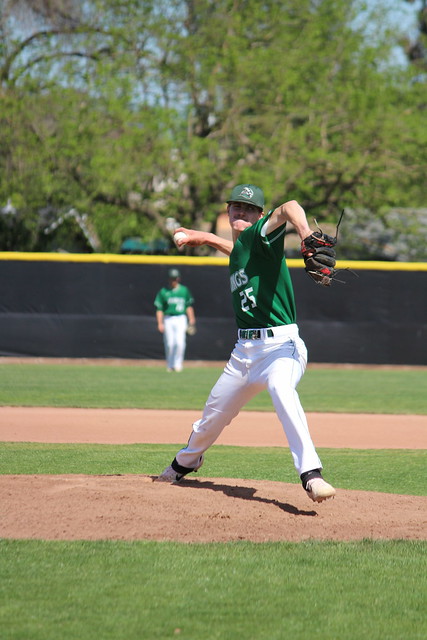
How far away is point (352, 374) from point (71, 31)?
11.9 metres

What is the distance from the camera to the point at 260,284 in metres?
5.36

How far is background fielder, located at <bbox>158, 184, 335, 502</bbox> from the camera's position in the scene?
17.0 feet

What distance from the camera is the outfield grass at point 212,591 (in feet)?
11.3

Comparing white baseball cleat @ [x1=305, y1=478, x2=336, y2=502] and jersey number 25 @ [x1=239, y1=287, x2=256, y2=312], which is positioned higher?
jersey number 25 @ [x1=239, y1=287, x2=256, y2=312]

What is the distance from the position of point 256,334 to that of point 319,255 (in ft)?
2.90

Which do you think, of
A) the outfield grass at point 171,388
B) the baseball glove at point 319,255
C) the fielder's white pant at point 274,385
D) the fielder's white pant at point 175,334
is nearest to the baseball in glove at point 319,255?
the baseball glove at point 319,255

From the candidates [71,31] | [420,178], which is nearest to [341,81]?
[420,178]

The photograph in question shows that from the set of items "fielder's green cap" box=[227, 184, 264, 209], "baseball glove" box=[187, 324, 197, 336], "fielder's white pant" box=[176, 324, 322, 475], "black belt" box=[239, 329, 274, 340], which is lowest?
"baseball glove" box=[187, 324, 197, 336]

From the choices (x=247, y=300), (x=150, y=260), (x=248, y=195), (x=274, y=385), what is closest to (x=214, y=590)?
(x=274, y=385)

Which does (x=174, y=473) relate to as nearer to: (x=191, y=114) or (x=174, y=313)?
(x=174, y=313)

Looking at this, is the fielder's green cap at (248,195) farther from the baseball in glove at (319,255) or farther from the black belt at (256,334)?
the baseball in glove at (319,255)

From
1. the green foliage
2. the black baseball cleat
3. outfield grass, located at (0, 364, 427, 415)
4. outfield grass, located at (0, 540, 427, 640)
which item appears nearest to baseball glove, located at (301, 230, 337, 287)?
outfield grass, located at (0, 540, 427, 640)

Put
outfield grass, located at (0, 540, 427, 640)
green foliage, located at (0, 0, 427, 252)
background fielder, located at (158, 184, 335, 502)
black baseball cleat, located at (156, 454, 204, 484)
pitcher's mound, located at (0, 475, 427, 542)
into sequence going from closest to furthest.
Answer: outfield grass, located at (0, 540, 427, 640)
pitcher's mound, located at (0, 475, 427, 542)
background fielder, located at (158, 184, 335, 502)
black baseball cleat, located at (156, 454, 204, 484)
green foliage, located at (0, 0, 427, 252)

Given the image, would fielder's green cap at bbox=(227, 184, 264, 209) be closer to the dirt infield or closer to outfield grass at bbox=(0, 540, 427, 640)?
the dirt infield
